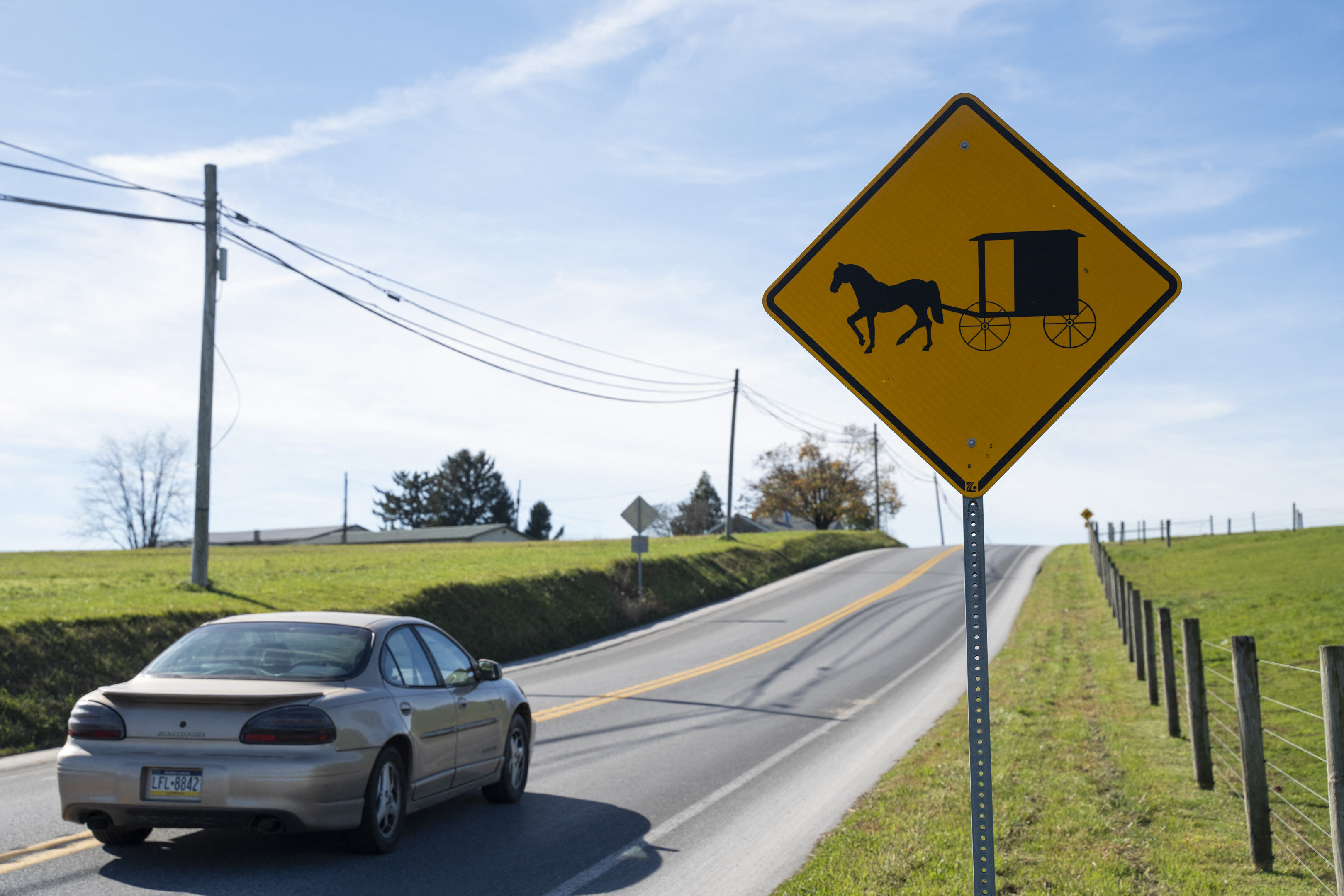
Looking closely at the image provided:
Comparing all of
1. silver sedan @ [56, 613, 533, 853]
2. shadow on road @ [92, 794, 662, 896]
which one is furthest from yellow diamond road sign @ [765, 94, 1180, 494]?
silver sedan @ [56, 613, 533, 853]

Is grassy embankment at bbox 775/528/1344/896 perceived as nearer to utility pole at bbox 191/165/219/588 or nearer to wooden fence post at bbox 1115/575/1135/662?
wooden fence post at bbox 1115/575/1135/662

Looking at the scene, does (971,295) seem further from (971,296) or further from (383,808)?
(383,808)

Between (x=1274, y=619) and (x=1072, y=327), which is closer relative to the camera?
(x=1072, y=327)

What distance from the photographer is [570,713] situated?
13.6 meters

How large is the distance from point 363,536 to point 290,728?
343ft

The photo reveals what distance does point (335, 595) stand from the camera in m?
21.8

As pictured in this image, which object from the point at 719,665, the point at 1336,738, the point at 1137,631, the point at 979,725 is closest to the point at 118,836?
the point at 979,725

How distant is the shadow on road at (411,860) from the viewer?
6.05 metres

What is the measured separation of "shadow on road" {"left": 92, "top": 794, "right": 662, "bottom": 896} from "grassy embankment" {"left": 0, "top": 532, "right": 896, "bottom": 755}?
642cm

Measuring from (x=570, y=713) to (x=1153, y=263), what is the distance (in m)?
11.4

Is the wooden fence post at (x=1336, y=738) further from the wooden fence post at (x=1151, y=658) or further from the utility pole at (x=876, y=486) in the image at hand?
the utility pole at (x=876, y=486)

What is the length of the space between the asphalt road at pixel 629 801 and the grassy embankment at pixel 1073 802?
1.74 feet

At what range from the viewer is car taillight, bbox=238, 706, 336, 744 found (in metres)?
6.22

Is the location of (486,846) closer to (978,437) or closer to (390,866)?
(390,866)
